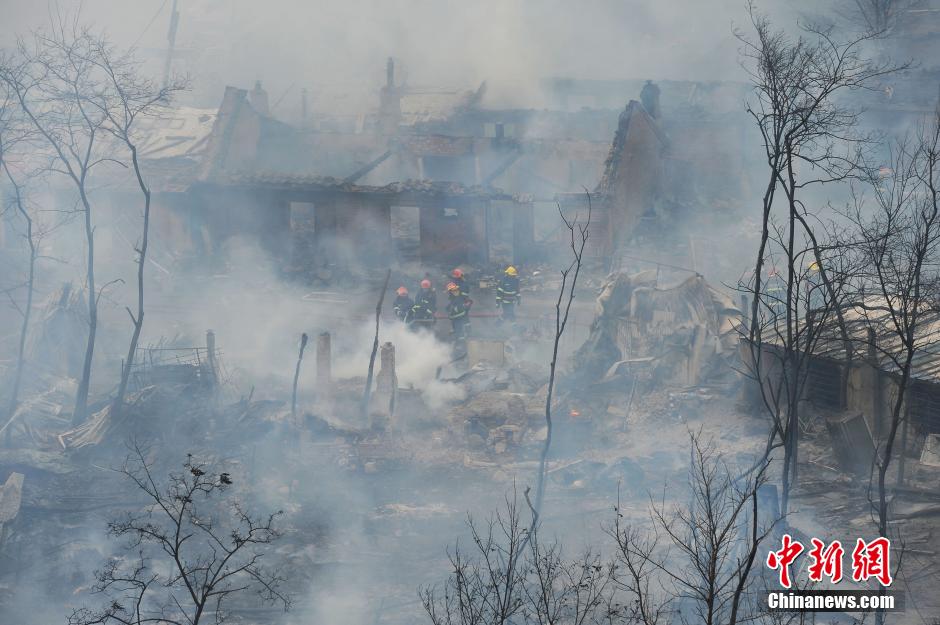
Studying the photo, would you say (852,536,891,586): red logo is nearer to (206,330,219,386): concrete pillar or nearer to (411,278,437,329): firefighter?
(411,278,437,329): firefighter

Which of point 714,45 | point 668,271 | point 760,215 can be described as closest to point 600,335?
point 668,271

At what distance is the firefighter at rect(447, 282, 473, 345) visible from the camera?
71.5 feet

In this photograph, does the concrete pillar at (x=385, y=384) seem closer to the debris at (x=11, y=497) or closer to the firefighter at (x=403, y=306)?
the firefighter at (x=403, y=306)

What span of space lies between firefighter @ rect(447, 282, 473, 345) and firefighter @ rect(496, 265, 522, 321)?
69.1 inches

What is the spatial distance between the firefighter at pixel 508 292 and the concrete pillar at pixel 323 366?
19.6 feet

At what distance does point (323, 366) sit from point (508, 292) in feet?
20.5

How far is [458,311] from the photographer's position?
21.8 metres

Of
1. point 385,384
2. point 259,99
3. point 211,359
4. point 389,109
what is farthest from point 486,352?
point 259,99

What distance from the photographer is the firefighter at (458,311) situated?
71.5 ft

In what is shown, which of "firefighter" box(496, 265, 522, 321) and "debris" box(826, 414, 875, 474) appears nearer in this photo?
"debris" box(826, 414, 875, 474)

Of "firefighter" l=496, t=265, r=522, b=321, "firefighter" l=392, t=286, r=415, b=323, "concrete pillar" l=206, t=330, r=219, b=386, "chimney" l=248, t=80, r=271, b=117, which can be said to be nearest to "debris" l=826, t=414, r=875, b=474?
"firefighter" l=496, t=265, r=522, b=321

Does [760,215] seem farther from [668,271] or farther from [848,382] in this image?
[848,382]

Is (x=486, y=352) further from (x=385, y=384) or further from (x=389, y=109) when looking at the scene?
(x=389, y=109)

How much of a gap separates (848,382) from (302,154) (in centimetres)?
2787
